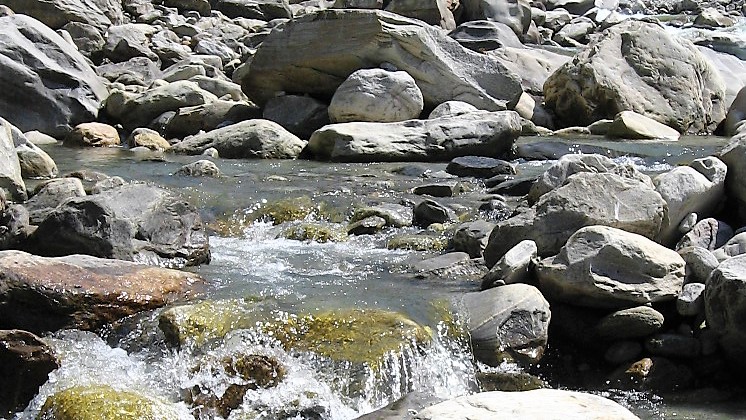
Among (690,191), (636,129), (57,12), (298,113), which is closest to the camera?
(690,191)

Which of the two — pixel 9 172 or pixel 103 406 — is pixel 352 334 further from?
pixel 9 172

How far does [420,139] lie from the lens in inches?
533

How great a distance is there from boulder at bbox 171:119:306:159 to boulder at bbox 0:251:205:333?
713cm

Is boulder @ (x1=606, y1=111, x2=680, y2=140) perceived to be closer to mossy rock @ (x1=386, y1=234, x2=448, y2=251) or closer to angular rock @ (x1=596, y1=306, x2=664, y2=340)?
mossy rock @ (x1=386, y1=234, x2=448, y2=251)

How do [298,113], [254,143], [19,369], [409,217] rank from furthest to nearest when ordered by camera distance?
[298,113]
[254,143]
[409,217]
[19,369]

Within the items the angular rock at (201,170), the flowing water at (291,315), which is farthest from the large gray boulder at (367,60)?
the flowing water at (291,315)

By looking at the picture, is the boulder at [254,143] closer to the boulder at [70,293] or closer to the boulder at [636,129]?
the boulder at [636,129]

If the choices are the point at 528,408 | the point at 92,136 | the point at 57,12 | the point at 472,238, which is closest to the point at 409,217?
the point at 472,238

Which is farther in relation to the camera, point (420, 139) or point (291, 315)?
point (420, 139)

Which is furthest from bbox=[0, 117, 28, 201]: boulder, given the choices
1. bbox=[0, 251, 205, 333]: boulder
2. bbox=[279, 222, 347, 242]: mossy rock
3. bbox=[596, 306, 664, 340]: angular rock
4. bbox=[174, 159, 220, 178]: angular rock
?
bbox=[596, 306, 664, 340]: angular rock

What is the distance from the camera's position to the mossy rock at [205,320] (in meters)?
6.27

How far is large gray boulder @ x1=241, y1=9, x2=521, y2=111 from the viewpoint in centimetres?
1606

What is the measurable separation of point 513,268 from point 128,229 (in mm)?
3242

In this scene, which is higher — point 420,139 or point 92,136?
point 420,139
